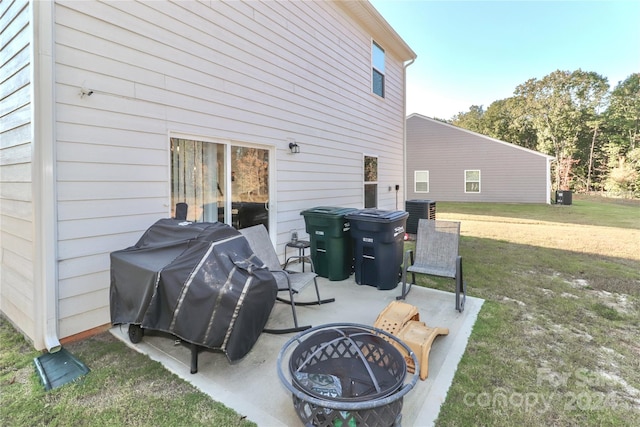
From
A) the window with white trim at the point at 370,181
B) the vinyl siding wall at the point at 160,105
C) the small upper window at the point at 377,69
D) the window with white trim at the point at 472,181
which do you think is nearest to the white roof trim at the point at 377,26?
the small upper window at the point at 377,69

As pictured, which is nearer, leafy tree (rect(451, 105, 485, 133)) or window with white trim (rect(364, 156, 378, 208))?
window with white trim (rect(364, 156, 378, 208))

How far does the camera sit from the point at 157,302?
88.0 inches

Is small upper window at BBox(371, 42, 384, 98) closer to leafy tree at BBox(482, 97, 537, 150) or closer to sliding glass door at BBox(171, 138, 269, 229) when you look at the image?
sliding glass door at BBox(171, 138, 269, 229)

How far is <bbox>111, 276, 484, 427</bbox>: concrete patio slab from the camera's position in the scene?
77.7 inches

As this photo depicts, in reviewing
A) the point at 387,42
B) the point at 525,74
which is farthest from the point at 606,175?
the point at 387,42

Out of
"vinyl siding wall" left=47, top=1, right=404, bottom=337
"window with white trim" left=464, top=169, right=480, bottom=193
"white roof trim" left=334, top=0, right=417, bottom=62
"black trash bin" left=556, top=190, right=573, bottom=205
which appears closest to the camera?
"vinyl siding wall" left=47, top=1, right=404, bottom=337

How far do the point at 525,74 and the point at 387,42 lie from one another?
2611 cm

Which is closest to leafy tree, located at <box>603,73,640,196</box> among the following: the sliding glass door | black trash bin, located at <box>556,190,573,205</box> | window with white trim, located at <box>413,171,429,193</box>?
black trash bin, located at <box>556,190,573,205</box>

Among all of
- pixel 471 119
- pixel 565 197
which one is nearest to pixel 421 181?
pixel 565 197

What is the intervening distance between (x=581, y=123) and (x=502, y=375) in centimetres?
3133

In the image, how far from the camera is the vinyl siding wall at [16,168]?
8.87ft

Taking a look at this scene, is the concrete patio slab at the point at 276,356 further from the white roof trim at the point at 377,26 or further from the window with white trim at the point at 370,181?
the white roof trim at the point at 377,26

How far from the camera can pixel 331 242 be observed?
4.58 metres

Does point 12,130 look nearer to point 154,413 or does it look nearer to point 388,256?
point 154,413
